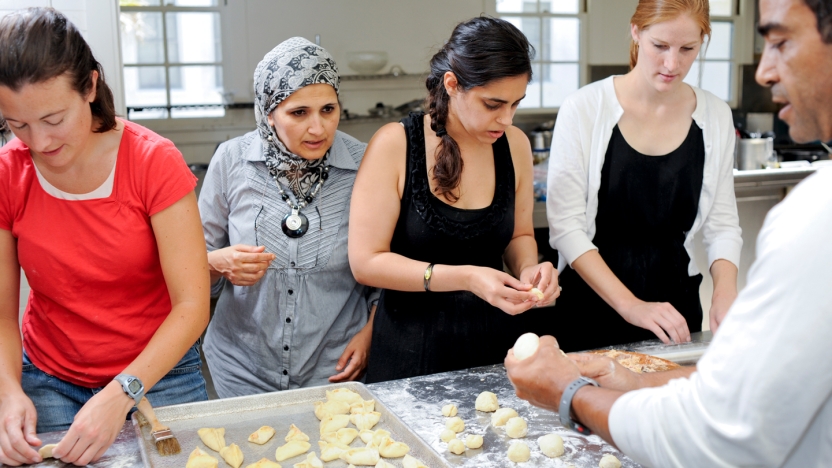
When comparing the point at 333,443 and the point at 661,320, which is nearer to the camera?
the point at 333,443

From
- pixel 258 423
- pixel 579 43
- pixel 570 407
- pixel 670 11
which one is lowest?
pixel 258 423

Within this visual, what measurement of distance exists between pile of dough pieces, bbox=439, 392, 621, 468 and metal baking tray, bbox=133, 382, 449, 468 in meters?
0.07

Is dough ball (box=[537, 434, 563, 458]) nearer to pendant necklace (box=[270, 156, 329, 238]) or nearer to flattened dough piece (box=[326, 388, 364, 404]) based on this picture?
flattened dough piece (box=[326, 388, 364, 404])

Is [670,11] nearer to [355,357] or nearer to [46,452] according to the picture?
[355,357]

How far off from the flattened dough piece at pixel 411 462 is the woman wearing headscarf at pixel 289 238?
60 centimetres

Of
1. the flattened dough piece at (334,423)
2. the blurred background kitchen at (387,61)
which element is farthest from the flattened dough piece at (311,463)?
the blurred background kitchen at (387,61)

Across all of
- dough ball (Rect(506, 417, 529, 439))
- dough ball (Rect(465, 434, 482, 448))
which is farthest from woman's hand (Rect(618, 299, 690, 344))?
dough ball (Rect(465, 434, 482, 448))

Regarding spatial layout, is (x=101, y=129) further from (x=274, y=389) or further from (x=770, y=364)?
(x=770, y=364)

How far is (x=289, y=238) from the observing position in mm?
1945

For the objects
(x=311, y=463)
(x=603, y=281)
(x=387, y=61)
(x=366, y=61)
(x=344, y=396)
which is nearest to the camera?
(x=311, y=463)

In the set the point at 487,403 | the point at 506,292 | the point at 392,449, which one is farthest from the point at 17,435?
the point at 506,292

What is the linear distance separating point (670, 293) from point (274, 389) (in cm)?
118

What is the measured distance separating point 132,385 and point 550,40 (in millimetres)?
5158

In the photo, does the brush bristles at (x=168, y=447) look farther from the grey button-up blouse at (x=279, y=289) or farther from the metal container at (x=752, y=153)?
the metal container at (x=752, y=153)
